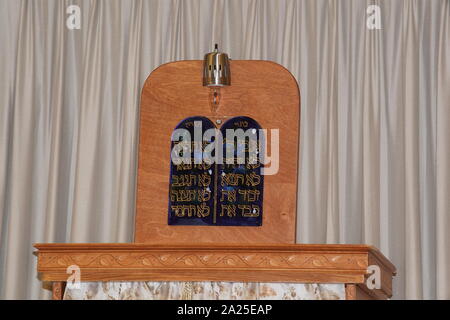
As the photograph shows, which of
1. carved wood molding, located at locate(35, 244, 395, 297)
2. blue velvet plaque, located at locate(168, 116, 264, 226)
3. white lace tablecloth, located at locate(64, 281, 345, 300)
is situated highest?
blue velvet plaque, located at locate(168, 116, 264, 226)

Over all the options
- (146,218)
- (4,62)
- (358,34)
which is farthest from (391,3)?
(4,62)

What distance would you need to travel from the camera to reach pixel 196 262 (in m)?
3.14

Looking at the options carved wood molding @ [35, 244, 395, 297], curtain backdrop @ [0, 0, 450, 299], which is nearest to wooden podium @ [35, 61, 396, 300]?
carved wood molding @ [35, 244, 395, 297]

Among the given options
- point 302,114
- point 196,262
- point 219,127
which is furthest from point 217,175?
point 196,262

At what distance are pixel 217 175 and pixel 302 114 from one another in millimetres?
534

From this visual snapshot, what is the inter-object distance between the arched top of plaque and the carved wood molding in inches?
23.5

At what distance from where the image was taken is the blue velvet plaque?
379 centimetres

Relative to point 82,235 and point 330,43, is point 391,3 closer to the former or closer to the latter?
point 330,43

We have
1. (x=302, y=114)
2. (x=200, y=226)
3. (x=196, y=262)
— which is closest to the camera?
(x=196, y=262)

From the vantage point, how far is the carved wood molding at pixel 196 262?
3064 millimetres

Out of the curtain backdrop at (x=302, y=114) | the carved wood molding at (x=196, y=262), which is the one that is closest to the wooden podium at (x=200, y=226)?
the carved wood molding at (x=196, y=262)

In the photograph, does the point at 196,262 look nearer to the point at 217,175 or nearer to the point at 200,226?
the point at 200,226

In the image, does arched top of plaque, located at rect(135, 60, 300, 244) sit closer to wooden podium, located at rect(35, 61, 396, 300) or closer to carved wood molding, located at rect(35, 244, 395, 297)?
wooden podium, located at rect(35, 61, 396, 300)
